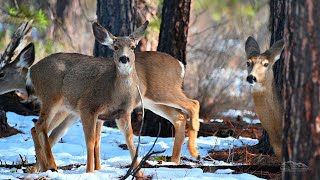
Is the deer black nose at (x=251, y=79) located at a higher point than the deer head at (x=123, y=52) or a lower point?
lower

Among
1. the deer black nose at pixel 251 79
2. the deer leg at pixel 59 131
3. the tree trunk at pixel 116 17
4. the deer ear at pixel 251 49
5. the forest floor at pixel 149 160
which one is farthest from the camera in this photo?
the tree trunk at pixel 116 17

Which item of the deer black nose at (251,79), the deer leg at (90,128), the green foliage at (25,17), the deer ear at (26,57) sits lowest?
the deer leg at (90,128)

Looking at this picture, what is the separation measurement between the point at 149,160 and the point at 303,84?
4.09m

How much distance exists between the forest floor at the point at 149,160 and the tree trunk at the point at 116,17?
171 cm

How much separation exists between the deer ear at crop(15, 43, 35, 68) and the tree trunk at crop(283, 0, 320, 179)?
5.95 meters

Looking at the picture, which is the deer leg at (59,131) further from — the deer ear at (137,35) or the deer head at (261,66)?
the deer head at (261,66)

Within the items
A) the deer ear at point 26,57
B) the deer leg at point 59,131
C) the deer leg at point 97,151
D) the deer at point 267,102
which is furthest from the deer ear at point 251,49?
the deer ear at point 26,57

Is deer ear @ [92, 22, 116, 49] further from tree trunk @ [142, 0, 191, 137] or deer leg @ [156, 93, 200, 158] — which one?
tree trunk @ [142, 0, 191, 137]

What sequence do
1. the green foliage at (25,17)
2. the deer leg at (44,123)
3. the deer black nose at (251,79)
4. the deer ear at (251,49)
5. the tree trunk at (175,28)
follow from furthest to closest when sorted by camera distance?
the green foliage at (25,17), the tree trunk at (175,28), the deer leg at (44,123), the deer ear at (251,49), the deer black nose at (251,79)

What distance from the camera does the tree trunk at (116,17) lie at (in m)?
13.9

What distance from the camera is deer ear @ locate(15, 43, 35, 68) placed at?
11.3m

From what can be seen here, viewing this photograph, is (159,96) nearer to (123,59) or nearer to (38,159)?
(123,59)

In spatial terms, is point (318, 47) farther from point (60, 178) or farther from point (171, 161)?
point (171, 161)

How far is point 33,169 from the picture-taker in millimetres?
8977
